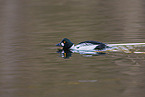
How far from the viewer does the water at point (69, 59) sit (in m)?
7.52

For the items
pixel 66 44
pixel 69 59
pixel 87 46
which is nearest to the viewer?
pixel 69 59

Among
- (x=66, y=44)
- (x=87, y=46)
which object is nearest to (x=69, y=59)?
(x=87, y=46)

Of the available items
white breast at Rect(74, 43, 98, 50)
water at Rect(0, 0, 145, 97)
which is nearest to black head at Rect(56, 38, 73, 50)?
water at Rect(0, 0, 145, 97)

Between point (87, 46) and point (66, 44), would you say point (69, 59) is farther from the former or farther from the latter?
point (66, 44)

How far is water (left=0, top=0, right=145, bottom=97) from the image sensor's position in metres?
7.52

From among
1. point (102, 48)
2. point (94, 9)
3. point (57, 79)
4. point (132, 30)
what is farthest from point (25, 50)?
point (94, 9)

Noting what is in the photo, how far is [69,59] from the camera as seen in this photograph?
33.4 ft

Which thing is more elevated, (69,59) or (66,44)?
(66,44)

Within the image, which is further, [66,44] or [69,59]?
[66,44]

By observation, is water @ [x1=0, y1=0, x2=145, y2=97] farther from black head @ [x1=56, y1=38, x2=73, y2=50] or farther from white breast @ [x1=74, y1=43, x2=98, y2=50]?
white breast @ [x1=74, y1=43, x2=98, y2=50]

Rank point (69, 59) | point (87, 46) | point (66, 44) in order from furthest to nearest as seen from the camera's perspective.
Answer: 1. point (66, 44)
2. point (87, 46)
3. point (69, 59)

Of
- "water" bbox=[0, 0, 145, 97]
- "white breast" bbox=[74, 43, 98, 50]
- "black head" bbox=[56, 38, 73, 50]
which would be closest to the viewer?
"water" bbox=[0, 0, 145, 97]

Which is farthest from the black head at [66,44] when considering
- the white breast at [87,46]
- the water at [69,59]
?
the white breast at [87,46]

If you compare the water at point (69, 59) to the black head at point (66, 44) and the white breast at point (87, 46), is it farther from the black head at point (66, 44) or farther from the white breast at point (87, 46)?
the white breast at point (87, 46)
